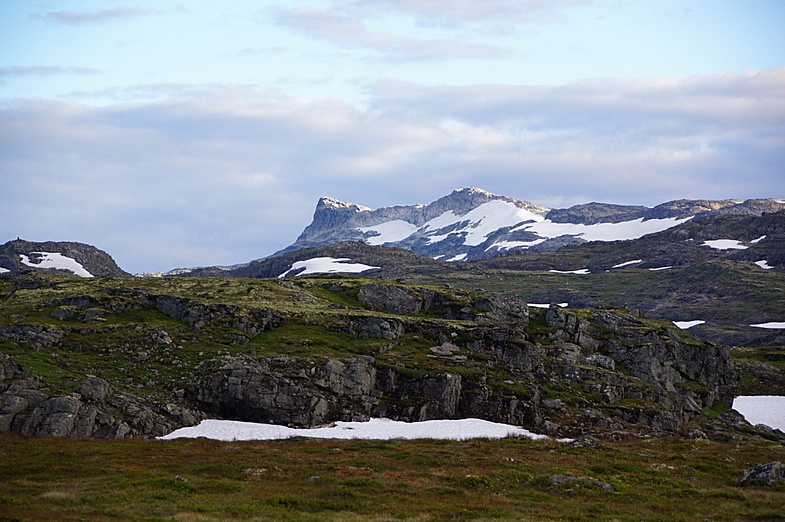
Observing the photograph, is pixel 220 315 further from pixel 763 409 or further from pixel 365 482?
pixel 763 409

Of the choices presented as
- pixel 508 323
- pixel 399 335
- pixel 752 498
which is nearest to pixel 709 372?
pixel 508 323

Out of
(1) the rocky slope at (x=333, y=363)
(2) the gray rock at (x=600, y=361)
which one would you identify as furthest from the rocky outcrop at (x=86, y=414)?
(2) the gray rock at (x=600, y=361)

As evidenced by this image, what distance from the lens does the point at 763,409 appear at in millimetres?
116062

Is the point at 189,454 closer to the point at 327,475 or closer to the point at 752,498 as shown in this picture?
the point at 327,475

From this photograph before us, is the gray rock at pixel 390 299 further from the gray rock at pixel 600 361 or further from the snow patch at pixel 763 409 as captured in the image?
the snow patch at pixel 763 409

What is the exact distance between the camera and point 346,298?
4409 inches

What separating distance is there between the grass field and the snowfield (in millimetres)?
3100

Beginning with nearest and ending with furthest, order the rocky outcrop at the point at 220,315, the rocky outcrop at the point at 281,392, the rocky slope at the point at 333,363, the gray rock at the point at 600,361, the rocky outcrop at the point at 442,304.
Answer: the rocky slope at the point at 333,363 → the rocky outcrop at the point at 281,392 → the rocky outcrop at the point at 220,315 → the gray rock at the point at 600,361 → the rocky outcrop at the point at 442,304

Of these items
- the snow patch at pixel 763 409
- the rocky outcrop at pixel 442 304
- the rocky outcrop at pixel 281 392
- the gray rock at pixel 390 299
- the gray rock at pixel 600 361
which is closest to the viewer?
the rocky outcrop at pixel 281 392

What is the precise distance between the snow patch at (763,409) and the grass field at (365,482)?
5431cm

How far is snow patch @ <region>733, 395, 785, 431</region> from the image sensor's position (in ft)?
360

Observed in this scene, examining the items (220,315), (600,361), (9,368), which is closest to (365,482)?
(9,368)

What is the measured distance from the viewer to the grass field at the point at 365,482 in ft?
116

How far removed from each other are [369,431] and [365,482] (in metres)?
23.8
